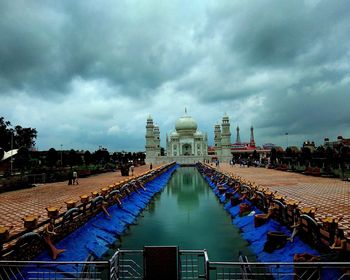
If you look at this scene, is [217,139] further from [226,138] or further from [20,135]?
[20,135]

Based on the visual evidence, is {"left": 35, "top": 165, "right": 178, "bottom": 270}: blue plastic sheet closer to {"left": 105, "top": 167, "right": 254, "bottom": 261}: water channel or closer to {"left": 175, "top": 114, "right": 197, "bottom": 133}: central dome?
{"left": 105, "top": 167, "right": 254, "bottom": 261}: water channel

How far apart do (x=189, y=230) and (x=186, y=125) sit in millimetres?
70696

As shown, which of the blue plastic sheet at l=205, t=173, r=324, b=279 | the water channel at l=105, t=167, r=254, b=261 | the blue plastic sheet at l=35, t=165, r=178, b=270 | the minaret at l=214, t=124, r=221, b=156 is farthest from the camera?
the minaret at l=214, t=124, r=221, b=156

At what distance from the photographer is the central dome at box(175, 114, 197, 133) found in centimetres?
8293

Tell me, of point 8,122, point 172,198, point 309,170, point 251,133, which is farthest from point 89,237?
point 251,133

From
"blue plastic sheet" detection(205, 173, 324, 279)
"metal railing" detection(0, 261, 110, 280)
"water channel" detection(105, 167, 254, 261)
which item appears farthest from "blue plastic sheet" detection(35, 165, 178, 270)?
"blue plastic sheet" detection(205, 173, 324, 279)

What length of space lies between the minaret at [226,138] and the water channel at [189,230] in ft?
205

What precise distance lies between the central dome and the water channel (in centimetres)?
6284

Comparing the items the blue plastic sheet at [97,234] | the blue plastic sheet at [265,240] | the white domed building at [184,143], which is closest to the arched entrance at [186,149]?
the white domed building at [184,143]

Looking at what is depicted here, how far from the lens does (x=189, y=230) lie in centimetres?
1276

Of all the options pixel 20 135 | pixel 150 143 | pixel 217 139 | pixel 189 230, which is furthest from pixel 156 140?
pixel 189 230

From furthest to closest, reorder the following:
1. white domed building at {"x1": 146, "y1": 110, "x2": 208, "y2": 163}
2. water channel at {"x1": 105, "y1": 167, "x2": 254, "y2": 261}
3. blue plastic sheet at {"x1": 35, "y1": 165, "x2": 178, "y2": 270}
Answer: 1. white domed building at {"x1": 146, "y1": 110, "x2": 208, "y2": 163}
2. water channel at {"x1": 105, "y1": 167, "x2": 254, "y2": 261}
3. blue plastic sheet at {"x1": 35, "y1": 165, "x2": 178, "y2": 270}

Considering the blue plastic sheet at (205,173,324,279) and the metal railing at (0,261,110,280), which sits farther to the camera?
the blue plastic sheet at (205,173,324,279)

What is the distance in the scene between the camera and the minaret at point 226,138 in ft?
268
